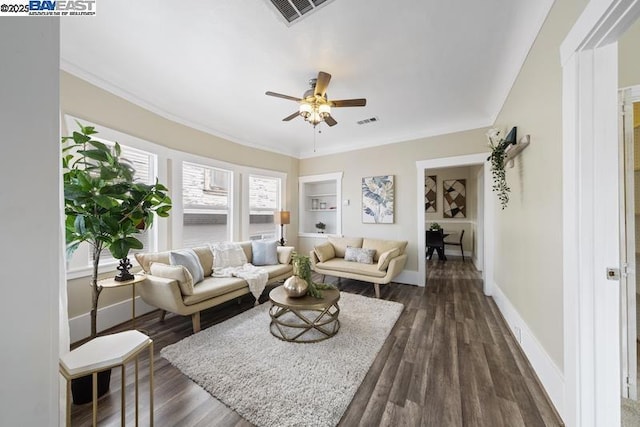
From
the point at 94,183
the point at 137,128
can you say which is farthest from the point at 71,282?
the point at 137,128

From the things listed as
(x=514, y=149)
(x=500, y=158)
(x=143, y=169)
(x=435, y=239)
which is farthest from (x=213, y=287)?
(x=435, y=239)

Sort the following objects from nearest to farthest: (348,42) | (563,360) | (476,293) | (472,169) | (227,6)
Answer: (563,360) < (227,6) < (348,42) < (476,293) < (472,169)

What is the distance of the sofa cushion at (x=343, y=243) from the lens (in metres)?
4.39

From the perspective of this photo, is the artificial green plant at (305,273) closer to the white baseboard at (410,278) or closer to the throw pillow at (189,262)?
the throw pillow at (189,262)

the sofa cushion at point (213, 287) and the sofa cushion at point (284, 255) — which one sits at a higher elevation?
the sofa cushion at point (284, 255)

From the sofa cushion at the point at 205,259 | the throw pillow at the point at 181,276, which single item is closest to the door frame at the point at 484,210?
the sofa cushion at the point at 205,259

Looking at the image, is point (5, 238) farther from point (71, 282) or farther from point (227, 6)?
point (71, 282)

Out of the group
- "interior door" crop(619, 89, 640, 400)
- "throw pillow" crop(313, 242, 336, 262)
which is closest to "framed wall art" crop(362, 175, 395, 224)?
"throw pillow" crop(313, 242, 336, 262)

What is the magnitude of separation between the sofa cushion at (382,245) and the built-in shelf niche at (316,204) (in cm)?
126

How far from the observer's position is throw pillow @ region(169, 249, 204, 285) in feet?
8.84

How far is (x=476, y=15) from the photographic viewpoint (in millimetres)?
1727

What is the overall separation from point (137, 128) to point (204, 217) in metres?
1.49

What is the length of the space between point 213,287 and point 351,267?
2.07 meters

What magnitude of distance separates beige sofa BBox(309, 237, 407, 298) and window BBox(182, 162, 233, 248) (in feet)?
5.59
